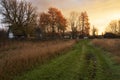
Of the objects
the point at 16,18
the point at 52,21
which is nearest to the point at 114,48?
the point at 16,18

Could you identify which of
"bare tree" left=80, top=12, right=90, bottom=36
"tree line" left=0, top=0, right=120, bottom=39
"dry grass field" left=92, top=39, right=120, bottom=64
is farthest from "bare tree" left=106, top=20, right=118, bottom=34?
"dry grass field" left=92, top=39, right=120, bottom=64

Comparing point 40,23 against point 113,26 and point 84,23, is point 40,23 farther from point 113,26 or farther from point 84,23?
point 113,26

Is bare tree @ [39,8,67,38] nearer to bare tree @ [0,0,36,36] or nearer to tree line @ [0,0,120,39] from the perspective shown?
tree line @ [0,0,120,39]

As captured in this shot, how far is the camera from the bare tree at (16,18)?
5681 centimetres

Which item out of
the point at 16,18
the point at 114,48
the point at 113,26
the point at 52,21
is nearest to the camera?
the point at 114,48

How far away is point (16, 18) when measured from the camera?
188 feet

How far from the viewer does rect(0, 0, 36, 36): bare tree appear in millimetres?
56812

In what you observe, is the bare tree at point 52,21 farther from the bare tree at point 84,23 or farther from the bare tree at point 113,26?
the bare tree at point 113,26

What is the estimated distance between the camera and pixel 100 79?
1102 cm

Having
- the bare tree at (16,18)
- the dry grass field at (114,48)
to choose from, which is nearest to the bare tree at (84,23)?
the bare tree at (16,18)

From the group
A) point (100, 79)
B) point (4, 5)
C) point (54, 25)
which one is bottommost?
point (100, 79)

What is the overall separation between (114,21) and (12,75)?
13224 centimetres

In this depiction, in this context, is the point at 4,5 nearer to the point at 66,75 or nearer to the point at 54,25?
the point at 54,25

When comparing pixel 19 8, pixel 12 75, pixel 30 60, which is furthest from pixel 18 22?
pixel 12 75
